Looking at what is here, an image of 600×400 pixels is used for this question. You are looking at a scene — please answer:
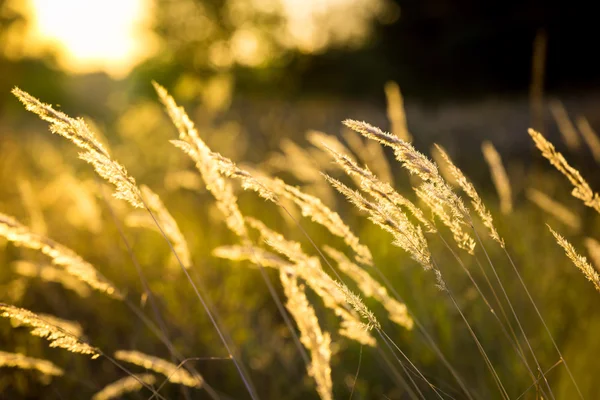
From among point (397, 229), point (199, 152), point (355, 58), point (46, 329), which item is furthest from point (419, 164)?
point (355, 58)

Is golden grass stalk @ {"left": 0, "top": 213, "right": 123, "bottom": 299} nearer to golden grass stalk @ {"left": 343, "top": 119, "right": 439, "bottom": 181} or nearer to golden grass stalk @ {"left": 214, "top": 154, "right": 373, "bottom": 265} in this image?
golden grass stalk @ {"left": 214, "top": 154, "right": 373, "bottom": 265}

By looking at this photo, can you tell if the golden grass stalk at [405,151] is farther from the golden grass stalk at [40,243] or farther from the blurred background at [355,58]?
the blurred background at [355,58]

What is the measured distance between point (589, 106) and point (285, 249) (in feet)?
37.1

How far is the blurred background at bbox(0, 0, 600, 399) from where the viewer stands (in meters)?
2.29

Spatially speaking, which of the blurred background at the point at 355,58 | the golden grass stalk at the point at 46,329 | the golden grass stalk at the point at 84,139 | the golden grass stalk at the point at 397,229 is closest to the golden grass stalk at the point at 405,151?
the golden grass stalk at the point at 397,229

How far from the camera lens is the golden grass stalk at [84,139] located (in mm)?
1048

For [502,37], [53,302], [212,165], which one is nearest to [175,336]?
[53,302]

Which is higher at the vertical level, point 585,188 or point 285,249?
point 285,249

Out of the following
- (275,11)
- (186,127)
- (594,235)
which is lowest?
(594,235)

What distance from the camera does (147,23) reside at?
974 inches

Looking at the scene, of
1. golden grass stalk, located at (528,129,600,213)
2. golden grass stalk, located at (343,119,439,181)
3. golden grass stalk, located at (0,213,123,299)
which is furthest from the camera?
golden grass stalk, located at (0,213,123,299)

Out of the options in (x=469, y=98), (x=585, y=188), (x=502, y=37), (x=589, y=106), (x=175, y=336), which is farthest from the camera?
(x=469, y=98)

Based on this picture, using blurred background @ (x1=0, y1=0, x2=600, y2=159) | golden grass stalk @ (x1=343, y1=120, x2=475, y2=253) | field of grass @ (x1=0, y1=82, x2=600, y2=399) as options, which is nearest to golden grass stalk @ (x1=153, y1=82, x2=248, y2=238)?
field of grass @ (x1=0, y1=82, x2=600, y2=399)

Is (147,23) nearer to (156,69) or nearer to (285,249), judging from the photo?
(156,69)
